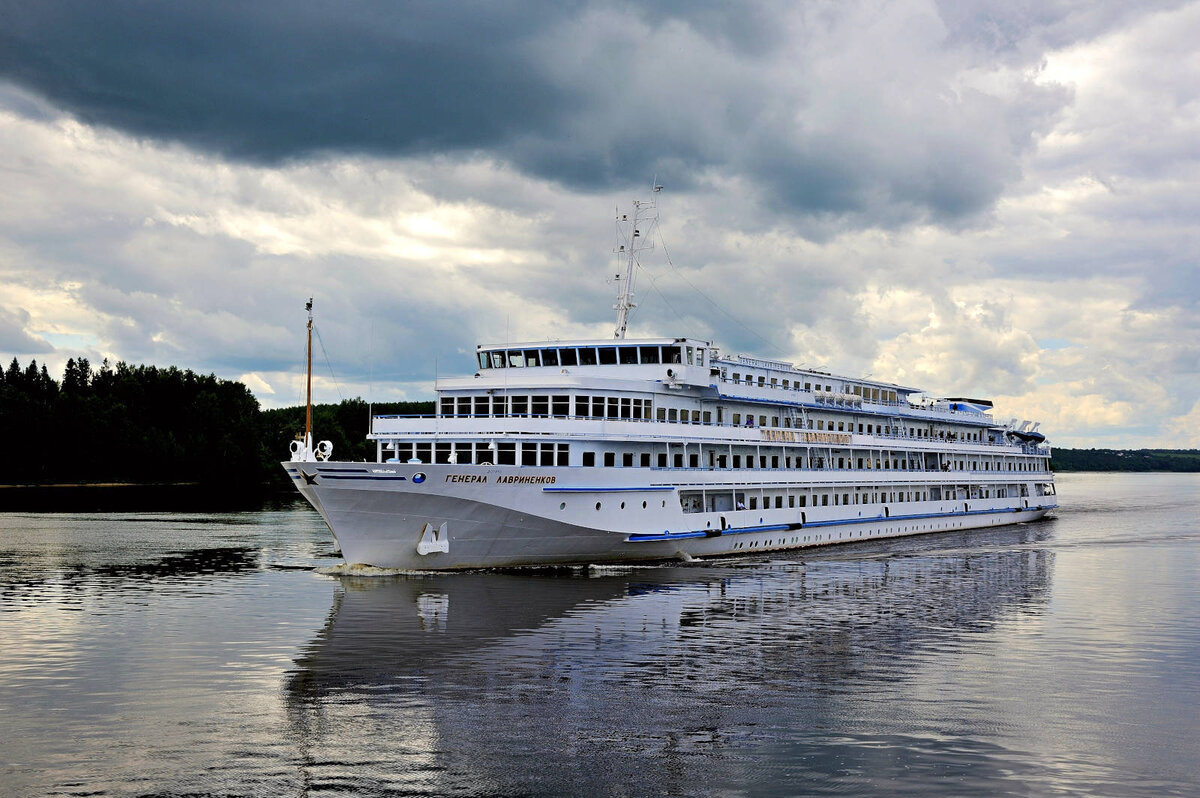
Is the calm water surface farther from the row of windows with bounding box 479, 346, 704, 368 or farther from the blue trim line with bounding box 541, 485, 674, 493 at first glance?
the row of windows with bounding box 479, 346, 704, 368

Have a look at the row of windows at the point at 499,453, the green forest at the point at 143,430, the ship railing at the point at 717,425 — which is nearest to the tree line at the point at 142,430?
the green forest at the point at 143,430

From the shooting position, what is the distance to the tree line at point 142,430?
400ft

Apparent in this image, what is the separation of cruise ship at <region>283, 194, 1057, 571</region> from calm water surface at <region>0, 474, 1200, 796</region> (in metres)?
1.89

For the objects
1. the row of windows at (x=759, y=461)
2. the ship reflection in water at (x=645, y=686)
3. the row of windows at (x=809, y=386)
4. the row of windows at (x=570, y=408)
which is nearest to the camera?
the ship reflection in water at (x=645, y=686)

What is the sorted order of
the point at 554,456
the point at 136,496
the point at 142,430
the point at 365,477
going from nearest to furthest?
the point at 365,477 < the point at 554,456 < the point at 136,496 < the point at 142,430

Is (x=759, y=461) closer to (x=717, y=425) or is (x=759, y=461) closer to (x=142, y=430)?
(x=717, y=425)

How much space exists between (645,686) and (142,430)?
410 ft

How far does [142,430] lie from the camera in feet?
434

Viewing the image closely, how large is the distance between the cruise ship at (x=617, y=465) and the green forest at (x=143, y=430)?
68.3 meters

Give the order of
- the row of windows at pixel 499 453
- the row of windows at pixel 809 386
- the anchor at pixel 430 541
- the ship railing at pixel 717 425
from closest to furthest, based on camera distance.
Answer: the anchor at pixel 430 541 → the row of windows at pixel 499 453 → the ship railing at pixel 717 425 → the row of windows at pixel 809 386

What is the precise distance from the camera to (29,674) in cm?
2364

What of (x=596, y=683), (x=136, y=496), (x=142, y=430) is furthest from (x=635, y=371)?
(x=142, y=430)

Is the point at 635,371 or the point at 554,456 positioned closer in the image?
the point at 554,456

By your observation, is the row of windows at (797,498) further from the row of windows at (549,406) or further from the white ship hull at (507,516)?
the row of windows at (549,406)
